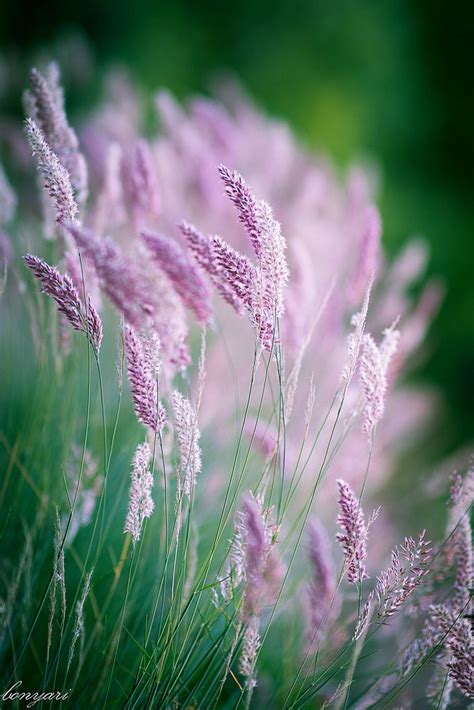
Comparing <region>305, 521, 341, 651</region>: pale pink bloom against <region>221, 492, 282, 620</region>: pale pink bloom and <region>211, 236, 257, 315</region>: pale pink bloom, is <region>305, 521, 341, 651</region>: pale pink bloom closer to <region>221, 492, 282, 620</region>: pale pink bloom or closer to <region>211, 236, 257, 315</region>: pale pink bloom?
<region>221, 492, 282, 620</region>: pale pink bloom

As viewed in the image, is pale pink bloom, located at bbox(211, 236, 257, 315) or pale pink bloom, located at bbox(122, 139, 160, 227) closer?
pale pink bloom, located at bbox(211, 236, 257, 315)

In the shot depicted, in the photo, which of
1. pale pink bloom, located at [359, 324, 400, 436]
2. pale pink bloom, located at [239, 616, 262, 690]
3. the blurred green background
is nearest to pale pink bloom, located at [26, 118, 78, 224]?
pale pink bloom, located at [359, 324, 400, 436]

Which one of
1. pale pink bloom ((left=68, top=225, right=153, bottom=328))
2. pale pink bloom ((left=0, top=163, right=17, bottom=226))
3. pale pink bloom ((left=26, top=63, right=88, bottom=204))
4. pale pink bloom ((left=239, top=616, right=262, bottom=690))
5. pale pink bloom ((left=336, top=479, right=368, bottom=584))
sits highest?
pale pink bloom ((left=26, top=63, right=88, bottom=204))

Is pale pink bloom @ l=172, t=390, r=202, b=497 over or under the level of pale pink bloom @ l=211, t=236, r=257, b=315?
under

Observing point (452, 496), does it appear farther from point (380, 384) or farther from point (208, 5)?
point (208, 5)

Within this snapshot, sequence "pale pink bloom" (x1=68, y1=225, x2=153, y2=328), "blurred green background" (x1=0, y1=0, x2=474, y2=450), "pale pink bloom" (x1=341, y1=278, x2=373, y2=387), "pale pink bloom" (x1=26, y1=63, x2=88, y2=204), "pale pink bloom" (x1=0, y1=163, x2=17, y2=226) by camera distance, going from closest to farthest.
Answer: "pale pink bloom" (x1=68, y1=225, x2=153, y2=328)
"pale pink bloom" (x1=341, y1=278, x2=373, y2=387)
"pale pink bloom" (x1=26, y1=63, x2=88, y2=204)
"pale pink bloom" (x1=0, y1=163, x2=17, y2=226)
"blurred green background" (x1=0, y1=0, x2=474, y2=450)

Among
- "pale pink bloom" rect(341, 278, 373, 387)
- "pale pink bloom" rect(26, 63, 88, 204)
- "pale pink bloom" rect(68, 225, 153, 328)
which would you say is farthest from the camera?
"pale pink bloom" rect(26, 63, 88, 204)

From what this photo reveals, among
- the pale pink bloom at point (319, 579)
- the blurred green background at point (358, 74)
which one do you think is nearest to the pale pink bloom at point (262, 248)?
the pale pink bloom at point (319, 579)
